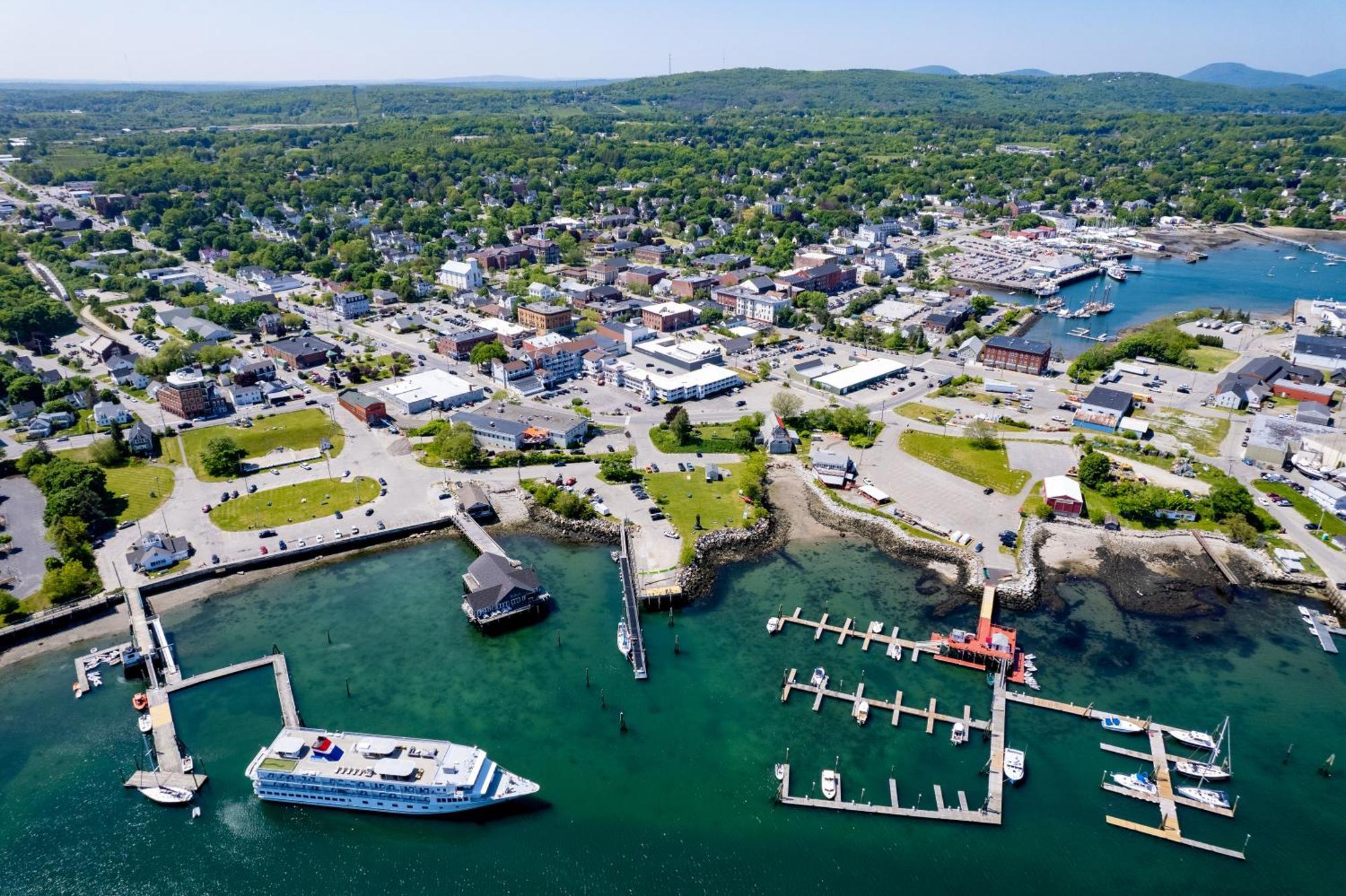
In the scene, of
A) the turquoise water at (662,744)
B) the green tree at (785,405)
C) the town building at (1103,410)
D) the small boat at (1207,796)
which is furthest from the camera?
the green tree at (785,405)

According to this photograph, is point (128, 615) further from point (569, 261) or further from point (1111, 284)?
point (1111, 284)

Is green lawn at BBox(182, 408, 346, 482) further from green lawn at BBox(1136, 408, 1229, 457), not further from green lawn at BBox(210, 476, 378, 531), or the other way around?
green lawn at BBox(1136, 408, 1229, 457)

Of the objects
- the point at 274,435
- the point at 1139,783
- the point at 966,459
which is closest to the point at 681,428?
the point at 966,459

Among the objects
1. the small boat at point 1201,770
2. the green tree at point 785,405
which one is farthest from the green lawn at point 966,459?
the small boat at point 1201,770

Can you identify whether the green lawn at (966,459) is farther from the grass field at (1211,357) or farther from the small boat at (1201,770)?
the grass field at (1211,357)

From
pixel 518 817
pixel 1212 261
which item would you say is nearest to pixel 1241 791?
pixel 518 817

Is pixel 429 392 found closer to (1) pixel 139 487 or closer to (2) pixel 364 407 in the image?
(2) pixel 364 407
